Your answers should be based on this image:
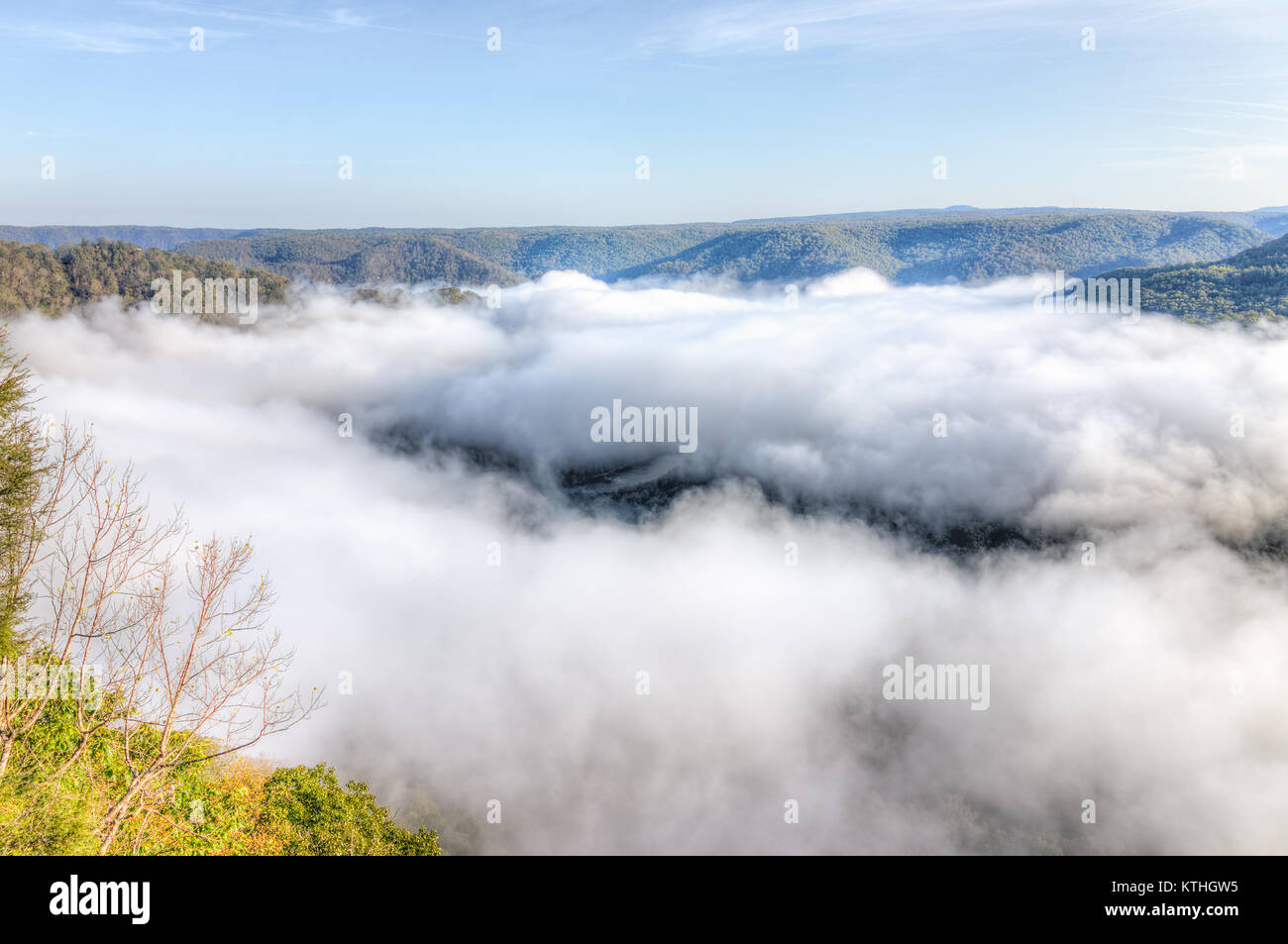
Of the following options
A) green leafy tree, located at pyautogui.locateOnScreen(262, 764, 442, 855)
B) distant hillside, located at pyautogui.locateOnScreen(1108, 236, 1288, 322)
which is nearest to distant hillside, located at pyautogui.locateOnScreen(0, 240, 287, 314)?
green leafy tree, located at pyautogui.locateOnScreen(262, 764, 442, 855)

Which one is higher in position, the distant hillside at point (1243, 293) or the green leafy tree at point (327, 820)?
the distant hillside at point (1243, 293)

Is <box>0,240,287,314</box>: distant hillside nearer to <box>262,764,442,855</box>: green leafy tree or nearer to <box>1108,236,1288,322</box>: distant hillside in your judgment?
<box>262,764,442,855</box>: green leafy tree

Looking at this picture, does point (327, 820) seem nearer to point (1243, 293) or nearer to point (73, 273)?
point (73, 273)

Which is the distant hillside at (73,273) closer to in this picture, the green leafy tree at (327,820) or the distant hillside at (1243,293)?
the green leafy tree at (327,820)

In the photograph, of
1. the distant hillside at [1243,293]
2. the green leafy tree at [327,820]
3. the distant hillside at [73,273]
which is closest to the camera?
the green leafy tree at [327,820]

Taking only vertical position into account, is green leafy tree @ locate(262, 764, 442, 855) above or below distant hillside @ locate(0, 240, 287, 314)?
below

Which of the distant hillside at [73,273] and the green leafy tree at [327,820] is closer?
the green leafy tree at [327,820]

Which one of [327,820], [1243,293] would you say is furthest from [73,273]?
[1243,293]

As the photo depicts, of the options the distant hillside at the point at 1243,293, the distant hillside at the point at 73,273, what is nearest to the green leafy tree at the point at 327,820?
the distant hillside at the point at 73,273
